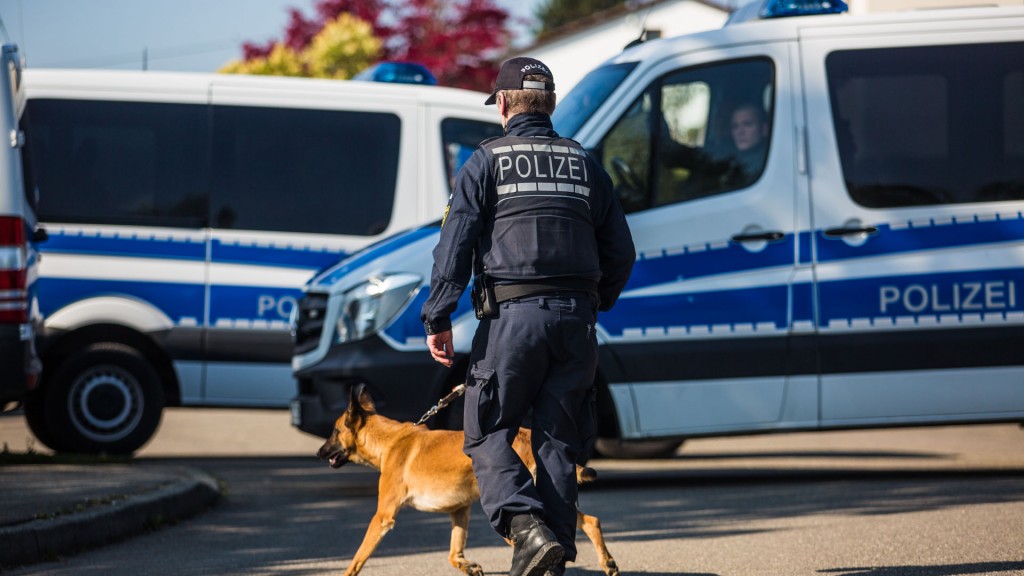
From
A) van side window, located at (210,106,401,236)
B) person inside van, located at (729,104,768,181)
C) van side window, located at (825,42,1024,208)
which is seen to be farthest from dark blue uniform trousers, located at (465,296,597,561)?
van side window, located at (210,106,401,236)

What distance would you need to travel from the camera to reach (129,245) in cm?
935

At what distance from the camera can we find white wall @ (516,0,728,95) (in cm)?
3152

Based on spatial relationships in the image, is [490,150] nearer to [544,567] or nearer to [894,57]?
[544,567]

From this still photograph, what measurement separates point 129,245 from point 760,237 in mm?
4439

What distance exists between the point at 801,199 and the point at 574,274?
3453 millimetres

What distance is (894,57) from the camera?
7828 mm

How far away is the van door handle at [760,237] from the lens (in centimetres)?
754

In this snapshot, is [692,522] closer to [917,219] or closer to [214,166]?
[917,219]

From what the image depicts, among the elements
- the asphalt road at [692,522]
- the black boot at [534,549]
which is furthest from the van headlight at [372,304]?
the black boot at [534,549]

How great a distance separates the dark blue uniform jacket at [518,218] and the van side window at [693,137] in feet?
9.86

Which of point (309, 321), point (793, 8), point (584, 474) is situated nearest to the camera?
point (584, 474)

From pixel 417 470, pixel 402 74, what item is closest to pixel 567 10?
pixel 402 74

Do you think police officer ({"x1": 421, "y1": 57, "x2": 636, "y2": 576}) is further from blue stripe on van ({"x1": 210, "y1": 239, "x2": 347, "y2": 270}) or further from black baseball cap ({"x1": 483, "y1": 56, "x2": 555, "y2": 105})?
blue stripe on van ({"x1": 210, "y1": 239, "x2": 347, "y2": 270})

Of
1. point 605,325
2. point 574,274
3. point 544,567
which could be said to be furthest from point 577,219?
point 605,325
